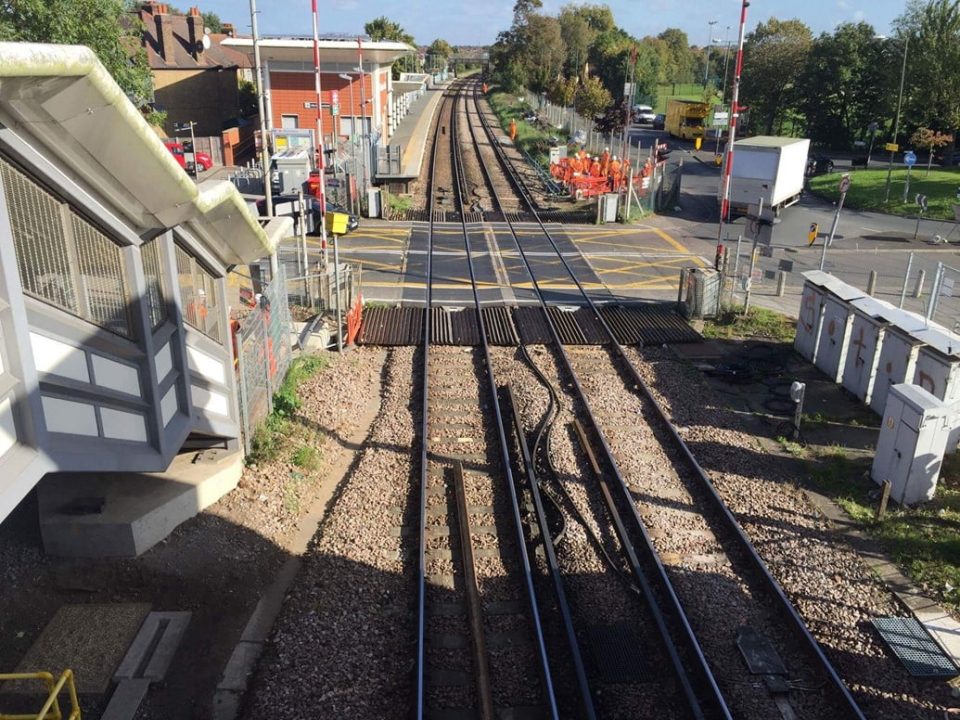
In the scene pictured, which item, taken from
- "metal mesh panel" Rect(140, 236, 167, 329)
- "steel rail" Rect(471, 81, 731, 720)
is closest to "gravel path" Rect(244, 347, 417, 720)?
"steel rail" Rect(471, 81, 731, 720)

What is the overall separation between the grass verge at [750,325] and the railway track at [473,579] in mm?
5970

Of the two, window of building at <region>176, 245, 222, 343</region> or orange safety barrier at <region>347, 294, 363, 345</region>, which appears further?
orange safety barrier at <region>347, 294, 363, 345</region>

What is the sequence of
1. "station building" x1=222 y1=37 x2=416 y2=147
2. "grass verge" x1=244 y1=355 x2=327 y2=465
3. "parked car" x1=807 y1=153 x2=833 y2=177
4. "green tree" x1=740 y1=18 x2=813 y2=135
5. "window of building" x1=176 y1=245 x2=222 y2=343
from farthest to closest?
"green tree" x1=740 y1=18 x2=813 y2=135, "parked car" x1=807 y1=153 x2=833 y2=177, "station building" x1=222 y1=37 x2=416 y2=147, "grass verge" x1=244 y1=355 x2=327 y2=465, "window of building" x1=176 y1=245 x2=222 y2=343

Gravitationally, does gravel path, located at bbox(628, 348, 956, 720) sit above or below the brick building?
below

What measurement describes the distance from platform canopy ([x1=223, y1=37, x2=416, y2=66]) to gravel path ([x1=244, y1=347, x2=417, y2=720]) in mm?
31072

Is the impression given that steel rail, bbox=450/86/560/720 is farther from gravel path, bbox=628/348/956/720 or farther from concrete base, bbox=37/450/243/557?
concrete base, bbox=37/450/243/557

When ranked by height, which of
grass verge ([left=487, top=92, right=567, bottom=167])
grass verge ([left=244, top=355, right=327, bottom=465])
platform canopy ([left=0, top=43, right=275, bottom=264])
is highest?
platform canopy ([left=0, top=43, right=275, bottom=264])

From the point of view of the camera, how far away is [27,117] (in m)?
4.75

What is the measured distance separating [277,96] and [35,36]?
19.9 m

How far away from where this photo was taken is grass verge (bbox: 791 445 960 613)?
27.7 ft

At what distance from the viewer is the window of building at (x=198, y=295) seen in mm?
8547

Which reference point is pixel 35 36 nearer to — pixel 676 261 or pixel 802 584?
pixel 676 261

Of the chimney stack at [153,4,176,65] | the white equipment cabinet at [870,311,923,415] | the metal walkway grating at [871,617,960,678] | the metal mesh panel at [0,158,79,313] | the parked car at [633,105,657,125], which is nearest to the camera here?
the metal mesh panel at [0,158,79,313]

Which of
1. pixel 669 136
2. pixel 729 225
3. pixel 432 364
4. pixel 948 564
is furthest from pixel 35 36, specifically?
pixel 669 136
